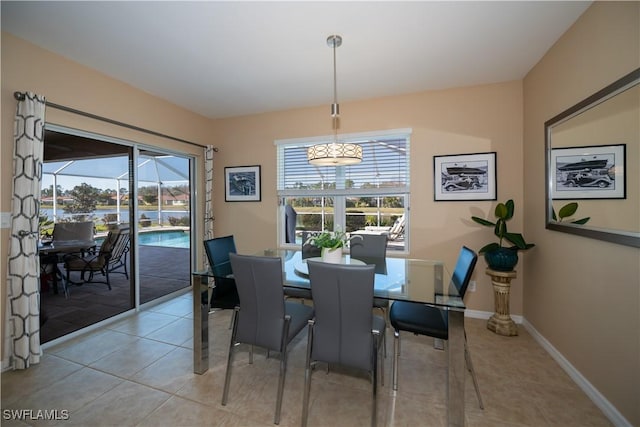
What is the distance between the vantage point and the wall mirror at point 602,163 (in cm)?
150

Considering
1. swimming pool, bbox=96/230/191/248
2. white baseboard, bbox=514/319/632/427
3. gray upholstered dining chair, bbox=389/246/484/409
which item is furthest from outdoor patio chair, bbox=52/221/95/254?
white baseboard, bbox=514/319/632/427

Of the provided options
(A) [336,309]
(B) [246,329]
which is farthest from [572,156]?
(B) [246,329]

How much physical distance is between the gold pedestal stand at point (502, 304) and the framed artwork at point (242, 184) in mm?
3189

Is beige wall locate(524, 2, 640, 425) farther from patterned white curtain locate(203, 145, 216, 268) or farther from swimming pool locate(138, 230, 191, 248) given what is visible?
swimming pool locate(138, 230, 191, 248)

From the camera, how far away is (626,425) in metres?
1.53

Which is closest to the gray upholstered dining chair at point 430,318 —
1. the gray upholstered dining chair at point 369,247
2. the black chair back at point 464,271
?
the black chair back at point 464,271

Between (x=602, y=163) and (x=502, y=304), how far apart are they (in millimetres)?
1593

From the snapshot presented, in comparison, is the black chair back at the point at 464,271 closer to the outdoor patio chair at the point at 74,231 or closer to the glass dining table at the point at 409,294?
the glass dining table at the point at 409,294

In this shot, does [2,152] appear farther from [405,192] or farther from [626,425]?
[626,425]

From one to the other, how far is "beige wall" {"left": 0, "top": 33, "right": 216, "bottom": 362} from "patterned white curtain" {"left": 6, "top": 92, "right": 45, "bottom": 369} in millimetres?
92

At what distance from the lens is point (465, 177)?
3.12 metres

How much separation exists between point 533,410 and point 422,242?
6.04 feet

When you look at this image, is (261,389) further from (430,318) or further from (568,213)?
(568,213)

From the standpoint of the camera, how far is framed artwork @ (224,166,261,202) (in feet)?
13.5
